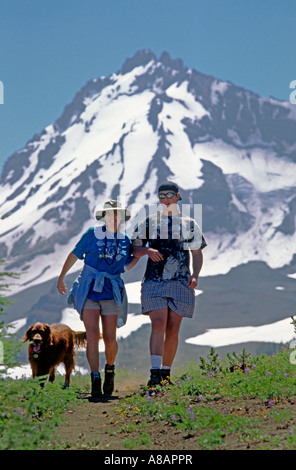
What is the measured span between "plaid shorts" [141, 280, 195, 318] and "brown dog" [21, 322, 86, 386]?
1638mm

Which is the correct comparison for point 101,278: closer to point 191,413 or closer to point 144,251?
point 144,251

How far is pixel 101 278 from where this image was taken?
9.16 m

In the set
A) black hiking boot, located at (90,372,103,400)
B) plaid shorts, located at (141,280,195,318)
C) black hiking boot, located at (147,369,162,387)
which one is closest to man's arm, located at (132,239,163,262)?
plaid shorts, located at (141,280,195,318)

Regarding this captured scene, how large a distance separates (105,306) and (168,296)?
89cm

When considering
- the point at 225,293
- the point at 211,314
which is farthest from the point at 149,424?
the point at 225,293

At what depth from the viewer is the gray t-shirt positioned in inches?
359

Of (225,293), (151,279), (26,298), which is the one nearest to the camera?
(151,279)

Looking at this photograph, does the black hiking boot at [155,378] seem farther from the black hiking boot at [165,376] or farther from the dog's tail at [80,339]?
the dog's tail at [80,339]

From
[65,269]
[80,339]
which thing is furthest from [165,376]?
[80,339]

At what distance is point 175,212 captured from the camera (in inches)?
368

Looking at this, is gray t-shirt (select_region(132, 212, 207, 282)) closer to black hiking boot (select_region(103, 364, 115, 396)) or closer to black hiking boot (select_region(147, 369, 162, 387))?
black hiking boot (select_region(147, 369, 162, 387))

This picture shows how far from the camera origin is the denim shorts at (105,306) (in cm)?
927
